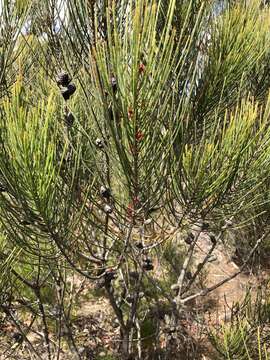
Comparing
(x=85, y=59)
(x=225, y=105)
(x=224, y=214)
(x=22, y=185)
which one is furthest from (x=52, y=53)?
(x=224, y=214)

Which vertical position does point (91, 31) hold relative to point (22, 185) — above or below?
above

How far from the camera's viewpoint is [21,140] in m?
1.02

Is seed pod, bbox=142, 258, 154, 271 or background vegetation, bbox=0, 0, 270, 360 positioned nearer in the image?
background vegetation, bbox=0, 0, 270, 360

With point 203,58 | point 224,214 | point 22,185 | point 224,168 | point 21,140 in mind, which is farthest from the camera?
point 203,58

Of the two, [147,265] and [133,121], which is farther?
[147,265]

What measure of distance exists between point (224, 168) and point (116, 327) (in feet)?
10.8

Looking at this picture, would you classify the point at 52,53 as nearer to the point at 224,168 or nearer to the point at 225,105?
the point at 225,105

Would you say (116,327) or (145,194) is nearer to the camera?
(145,194)

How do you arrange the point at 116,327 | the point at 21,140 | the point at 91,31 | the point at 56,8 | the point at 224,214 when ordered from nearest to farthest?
the point at 21,140, the point at 91,31, the point at 224,214, the point at 56,8, the point at 116,327

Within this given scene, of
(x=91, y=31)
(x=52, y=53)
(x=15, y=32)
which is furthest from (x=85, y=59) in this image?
(x=15, y=32)

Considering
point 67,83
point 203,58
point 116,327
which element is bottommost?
point 116,327

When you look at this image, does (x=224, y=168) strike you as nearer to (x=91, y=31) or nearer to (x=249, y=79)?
(x=91, y=31)

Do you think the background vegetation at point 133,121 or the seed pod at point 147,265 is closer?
the background vegetation at point 133,121

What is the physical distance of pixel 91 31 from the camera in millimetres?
1426
